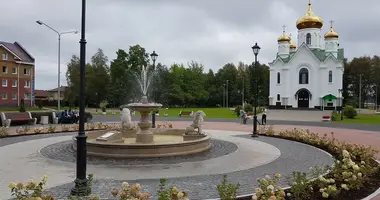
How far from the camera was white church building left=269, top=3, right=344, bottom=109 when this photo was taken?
63.8m

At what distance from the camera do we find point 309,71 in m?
66.1

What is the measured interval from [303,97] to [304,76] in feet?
14.1

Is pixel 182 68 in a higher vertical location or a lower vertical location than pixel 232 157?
higher

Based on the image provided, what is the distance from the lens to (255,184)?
7.73 metres

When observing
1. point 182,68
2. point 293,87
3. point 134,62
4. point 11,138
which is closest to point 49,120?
point 11,138

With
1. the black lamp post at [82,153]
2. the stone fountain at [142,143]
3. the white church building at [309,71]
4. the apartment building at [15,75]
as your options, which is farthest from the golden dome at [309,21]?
the black lamp post at [82,153]

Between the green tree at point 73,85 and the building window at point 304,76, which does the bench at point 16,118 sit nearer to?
the green tree at point 73,85

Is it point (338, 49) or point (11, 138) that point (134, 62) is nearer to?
point (338, 49)

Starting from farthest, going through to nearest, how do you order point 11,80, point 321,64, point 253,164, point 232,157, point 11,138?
1. point 321,64
2. point 11,80
3. point 11,138
4. point 232,157
5. point 253,164

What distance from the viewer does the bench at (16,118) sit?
22.8 m

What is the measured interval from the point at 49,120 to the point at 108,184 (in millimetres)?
22175

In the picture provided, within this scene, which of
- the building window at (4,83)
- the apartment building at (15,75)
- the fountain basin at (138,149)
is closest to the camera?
the fountain basin at (138,149)

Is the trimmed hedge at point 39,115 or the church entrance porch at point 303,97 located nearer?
the trimmed hedge at point 39,115

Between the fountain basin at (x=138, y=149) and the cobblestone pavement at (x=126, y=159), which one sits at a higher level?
the fountain basin at (x=138, y=149)
